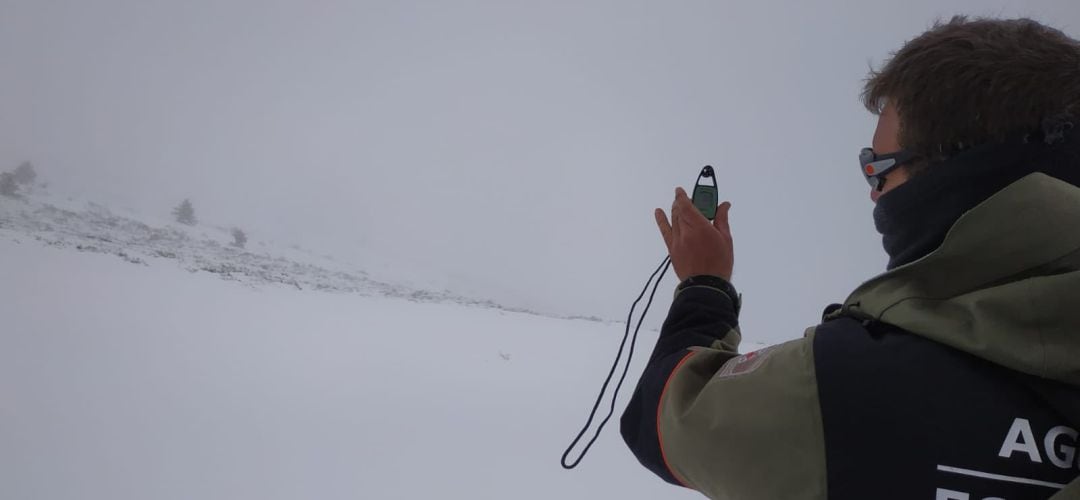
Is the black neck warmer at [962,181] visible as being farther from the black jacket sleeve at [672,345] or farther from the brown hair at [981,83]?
the black jacket sleeve at [672,345]

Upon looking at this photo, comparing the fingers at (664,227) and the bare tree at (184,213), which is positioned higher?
the fingers at (664,227)

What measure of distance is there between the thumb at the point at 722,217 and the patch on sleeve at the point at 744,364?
51cm

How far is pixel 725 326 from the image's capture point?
998mm

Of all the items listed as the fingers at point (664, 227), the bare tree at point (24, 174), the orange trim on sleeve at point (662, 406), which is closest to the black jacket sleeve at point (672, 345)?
the orange trim on sleeve at point (662, 406)

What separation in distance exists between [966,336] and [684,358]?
42 centimetres

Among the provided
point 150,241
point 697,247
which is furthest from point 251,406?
point 150,241

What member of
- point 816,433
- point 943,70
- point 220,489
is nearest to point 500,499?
point 220,489

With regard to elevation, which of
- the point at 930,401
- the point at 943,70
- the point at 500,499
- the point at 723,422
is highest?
the point at 943,70

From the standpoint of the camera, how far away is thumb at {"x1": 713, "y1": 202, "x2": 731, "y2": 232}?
1270 millimetres

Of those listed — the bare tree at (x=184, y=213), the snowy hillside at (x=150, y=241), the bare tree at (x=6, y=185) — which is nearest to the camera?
the snowy hillside at (x=150, y=241)

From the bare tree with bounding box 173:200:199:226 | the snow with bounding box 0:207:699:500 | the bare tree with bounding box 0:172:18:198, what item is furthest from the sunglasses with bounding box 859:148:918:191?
the bare tree with bounding box 173:200:199:226

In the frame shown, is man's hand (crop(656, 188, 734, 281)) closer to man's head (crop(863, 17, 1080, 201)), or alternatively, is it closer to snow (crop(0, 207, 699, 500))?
man's head (crop(863, 17, 1080, 201))

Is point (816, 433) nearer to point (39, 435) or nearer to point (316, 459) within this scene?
point (316, 459)

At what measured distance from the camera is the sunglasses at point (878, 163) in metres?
0.91
